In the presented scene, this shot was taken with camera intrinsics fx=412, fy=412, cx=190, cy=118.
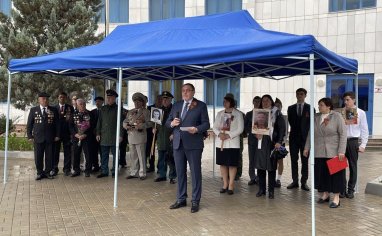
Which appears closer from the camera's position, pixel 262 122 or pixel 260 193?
pixel 262 122

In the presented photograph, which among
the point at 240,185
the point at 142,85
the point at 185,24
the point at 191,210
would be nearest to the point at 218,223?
the point at 191,210

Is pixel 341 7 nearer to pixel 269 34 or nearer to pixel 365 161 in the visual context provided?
pixel 365 161

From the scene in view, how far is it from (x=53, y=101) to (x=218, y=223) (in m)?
8.00

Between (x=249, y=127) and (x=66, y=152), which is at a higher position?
(x=249, y=127)

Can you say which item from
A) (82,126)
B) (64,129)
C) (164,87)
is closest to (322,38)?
(164,87)

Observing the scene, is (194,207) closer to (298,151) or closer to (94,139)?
(298,151)

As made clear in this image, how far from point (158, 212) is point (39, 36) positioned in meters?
8.33

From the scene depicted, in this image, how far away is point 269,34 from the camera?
605 cm

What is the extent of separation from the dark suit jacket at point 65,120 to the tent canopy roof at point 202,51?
0.79m

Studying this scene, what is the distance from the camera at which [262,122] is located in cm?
683

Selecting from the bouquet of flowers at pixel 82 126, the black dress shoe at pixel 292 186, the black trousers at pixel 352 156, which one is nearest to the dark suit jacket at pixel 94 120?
the bouquet of flowers at pixel 82 126

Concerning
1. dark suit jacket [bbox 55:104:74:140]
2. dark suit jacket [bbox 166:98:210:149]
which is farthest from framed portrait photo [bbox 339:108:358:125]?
dark suit jacket [bbox 55:104:74:140]

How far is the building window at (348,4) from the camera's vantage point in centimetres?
1711

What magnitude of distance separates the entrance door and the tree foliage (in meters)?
10.6
